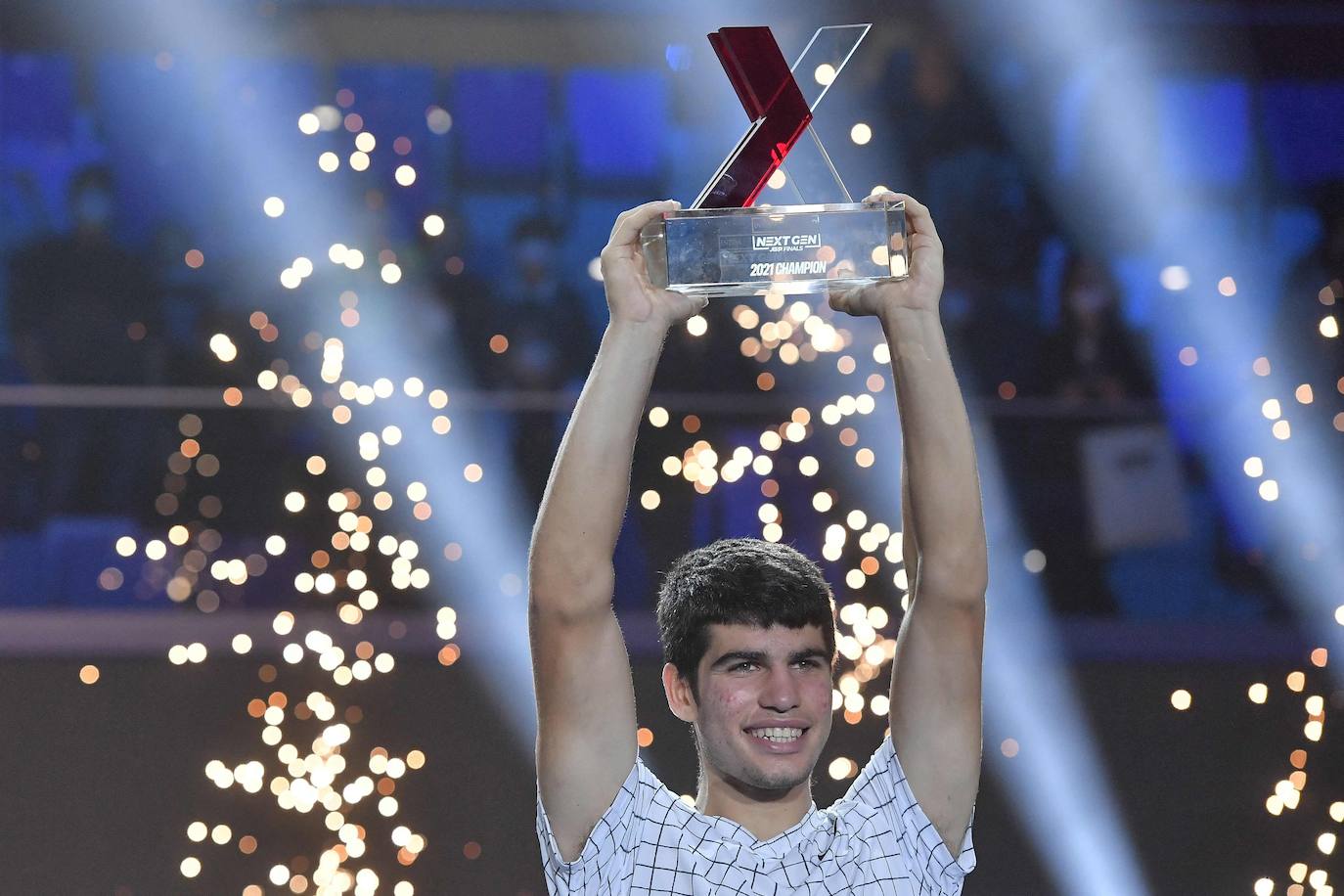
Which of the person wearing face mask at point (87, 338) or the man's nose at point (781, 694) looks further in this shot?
the person wearing face mask at point (87, 338)

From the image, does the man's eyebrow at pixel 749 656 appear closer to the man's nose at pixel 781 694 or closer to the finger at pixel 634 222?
the man's nose at pixel 781 694

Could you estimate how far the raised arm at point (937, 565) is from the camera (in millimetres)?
1481

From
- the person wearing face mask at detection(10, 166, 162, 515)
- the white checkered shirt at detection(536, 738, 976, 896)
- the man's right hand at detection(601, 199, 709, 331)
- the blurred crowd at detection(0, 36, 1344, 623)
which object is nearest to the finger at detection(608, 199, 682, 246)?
the man's right hand at detection(601, 199, 709, 331)

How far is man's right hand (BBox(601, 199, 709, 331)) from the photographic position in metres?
1.44

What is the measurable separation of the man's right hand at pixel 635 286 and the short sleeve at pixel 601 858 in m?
0.43

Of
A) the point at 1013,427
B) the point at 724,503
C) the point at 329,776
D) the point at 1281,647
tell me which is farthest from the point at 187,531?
the point at 1281,647

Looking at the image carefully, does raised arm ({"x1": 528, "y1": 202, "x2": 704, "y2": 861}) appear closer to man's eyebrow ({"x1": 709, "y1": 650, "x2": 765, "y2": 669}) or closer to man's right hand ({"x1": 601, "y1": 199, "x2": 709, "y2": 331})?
man's right hand ({"x1": 601, "y1": 199, "x2": 709, "y2": 331})

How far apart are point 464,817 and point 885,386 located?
1380 mm

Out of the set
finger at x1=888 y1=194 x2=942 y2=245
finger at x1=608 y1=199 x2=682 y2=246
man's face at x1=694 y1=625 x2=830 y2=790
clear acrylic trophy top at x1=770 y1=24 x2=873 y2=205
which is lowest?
man's face at x1=694 y1=625 x2=830 y2=790

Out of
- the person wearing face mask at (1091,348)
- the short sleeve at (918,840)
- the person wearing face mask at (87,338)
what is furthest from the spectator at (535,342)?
the short sleeve at (918,840)

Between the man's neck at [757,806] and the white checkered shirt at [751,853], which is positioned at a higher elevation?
the man's neck at [757,806]

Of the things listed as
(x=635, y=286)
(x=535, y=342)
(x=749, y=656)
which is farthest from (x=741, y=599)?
(x=535, y=342)

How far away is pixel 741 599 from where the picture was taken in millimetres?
1513

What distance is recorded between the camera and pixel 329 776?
3.38 metres
